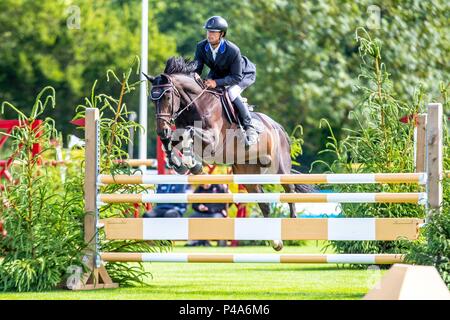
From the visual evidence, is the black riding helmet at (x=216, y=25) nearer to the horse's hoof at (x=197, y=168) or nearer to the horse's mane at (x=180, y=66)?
the horse's mane at (x=180, y=66)

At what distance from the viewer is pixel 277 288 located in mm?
8664

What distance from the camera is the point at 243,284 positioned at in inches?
357

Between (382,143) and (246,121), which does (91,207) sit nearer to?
(382,143)

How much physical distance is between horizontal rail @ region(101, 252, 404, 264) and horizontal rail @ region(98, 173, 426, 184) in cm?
52

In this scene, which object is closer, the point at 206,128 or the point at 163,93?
the point at 163,93

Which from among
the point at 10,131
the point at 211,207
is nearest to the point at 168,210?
the point at 211,207

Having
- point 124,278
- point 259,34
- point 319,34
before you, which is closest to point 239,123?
point 124,278

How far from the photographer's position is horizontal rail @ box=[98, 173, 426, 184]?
→ 8188 mm

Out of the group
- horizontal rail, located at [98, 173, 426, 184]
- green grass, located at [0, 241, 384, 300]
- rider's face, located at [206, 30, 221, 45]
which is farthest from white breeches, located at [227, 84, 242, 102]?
horizontal rail, located at [98, 173, 426, 184]

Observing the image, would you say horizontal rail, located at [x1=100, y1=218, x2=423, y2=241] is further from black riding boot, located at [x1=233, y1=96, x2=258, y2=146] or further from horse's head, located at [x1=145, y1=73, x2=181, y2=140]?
black riding boot, located at [x1=233, y1=96, x2=258, y2=146]

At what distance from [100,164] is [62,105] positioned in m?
34.1

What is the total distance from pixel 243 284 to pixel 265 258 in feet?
2.40

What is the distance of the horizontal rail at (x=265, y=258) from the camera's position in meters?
8.20

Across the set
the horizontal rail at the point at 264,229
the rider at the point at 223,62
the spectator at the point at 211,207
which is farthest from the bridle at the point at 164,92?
the spectator at the point at 211,207
